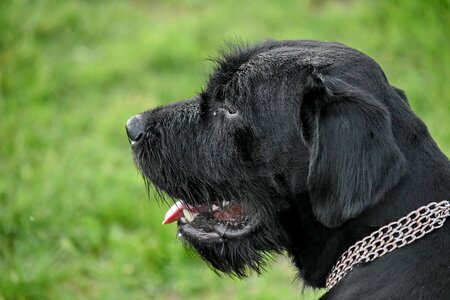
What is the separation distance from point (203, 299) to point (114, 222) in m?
0.91

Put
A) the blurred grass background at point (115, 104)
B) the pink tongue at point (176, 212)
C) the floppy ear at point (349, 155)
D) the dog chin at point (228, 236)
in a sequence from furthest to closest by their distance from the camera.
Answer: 1. the blurred grass background at point (115, 104)
2. the pink tongue at point (176, 212)
3. the dog chin at point (228, 236)
4. the floppy ear at point (349, 155)

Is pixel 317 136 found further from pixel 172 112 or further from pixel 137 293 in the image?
pixel 137 293

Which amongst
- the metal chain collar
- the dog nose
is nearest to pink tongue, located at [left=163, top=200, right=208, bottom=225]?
the dog nose

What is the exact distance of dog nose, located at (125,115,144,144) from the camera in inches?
134

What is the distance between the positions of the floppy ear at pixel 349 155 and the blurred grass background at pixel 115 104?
1.20m

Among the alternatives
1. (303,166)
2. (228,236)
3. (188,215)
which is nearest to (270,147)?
(303,166)

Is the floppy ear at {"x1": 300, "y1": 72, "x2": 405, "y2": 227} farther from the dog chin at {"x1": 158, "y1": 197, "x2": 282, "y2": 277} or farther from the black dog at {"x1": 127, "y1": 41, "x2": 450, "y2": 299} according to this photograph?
the dog chin at {"x1": 158, "y1": 197, "x2": 282, "y2": 277}

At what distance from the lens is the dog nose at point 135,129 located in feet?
11.1

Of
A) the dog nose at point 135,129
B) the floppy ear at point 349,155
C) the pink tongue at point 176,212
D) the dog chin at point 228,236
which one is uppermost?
the dog nose at point 135,129

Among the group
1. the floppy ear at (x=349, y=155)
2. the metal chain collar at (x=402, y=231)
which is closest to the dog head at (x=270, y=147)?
the floppy ear at (x=349, y=155)

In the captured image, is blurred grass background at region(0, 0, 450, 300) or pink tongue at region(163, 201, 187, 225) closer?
pink tongue at region(163, 201, 187, 225)

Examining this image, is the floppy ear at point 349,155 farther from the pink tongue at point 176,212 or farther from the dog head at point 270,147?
the pink tongue at point 176,212

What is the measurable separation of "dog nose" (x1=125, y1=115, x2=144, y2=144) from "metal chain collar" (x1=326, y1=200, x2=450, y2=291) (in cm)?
118

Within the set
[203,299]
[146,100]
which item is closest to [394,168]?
[203,299]
